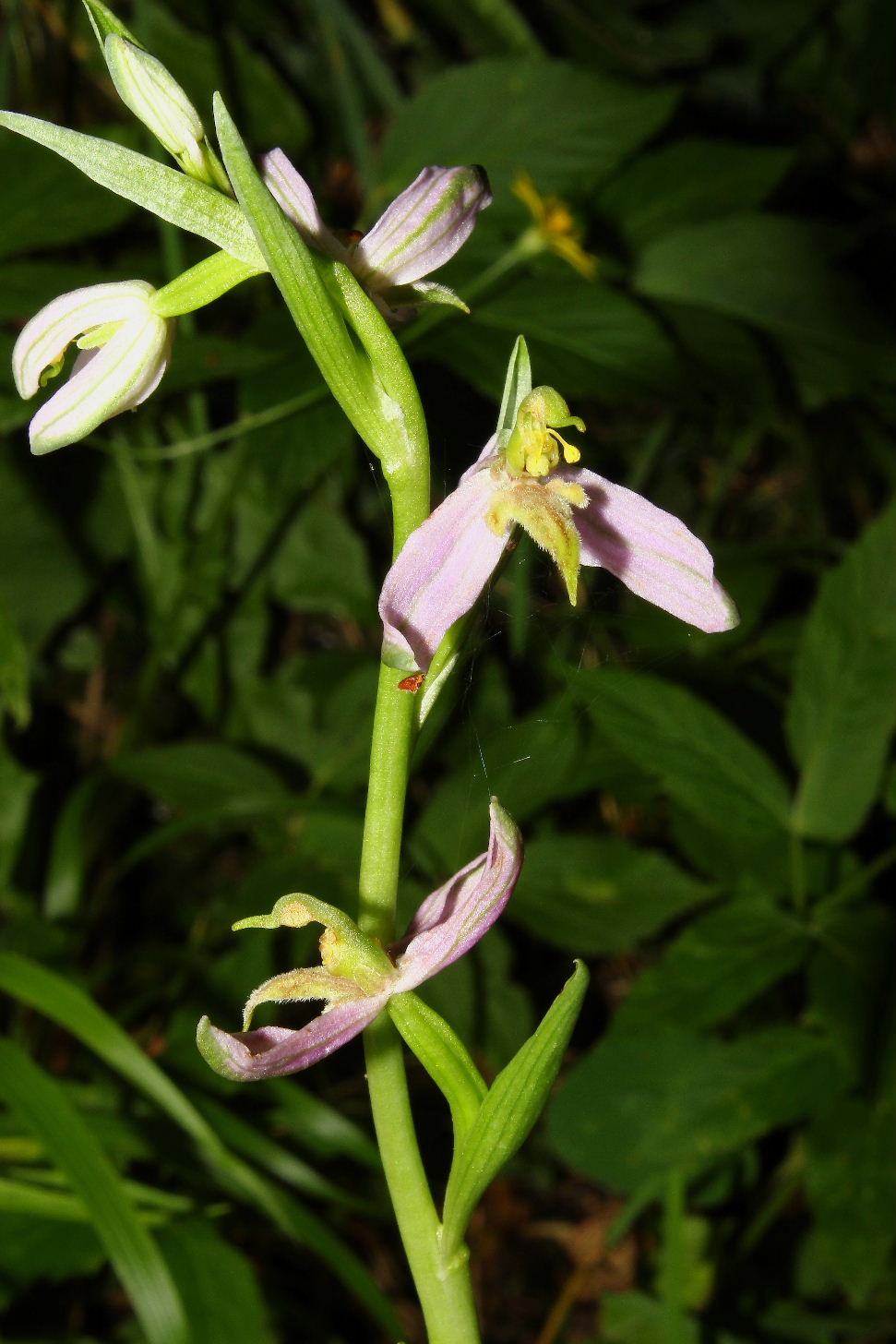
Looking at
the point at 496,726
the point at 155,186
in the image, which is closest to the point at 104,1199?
the point at 496,726

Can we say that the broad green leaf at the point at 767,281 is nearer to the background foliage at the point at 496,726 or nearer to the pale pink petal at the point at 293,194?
the background foliage at the point at 496,726

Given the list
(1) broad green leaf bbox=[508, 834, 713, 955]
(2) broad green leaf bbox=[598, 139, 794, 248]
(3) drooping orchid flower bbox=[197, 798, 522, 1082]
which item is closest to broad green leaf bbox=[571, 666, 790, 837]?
(1) broad green leaf bbox=[508, 834, 713, 955]

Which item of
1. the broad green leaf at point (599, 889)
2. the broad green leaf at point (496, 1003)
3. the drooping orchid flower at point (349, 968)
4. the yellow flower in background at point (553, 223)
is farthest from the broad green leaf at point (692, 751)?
the drooping orchid flower at point (349, 968)

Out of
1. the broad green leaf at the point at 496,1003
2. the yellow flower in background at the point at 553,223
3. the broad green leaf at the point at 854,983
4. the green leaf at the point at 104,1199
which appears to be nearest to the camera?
the green leaf at the point at 104,1199

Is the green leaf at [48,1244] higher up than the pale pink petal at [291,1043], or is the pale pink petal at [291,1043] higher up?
the pale pink petal at [291,1043]

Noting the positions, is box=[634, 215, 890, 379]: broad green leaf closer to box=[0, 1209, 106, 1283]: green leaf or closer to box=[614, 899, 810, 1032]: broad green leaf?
box=[614, 899, 810, 1032]: broad green leaf

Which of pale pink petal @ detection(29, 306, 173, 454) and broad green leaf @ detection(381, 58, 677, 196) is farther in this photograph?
broad green leaf @ detection(381, 58, 677, 196)

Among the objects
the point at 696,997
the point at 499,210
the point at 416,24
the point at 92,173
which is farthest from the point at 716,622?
the point at 416,24
